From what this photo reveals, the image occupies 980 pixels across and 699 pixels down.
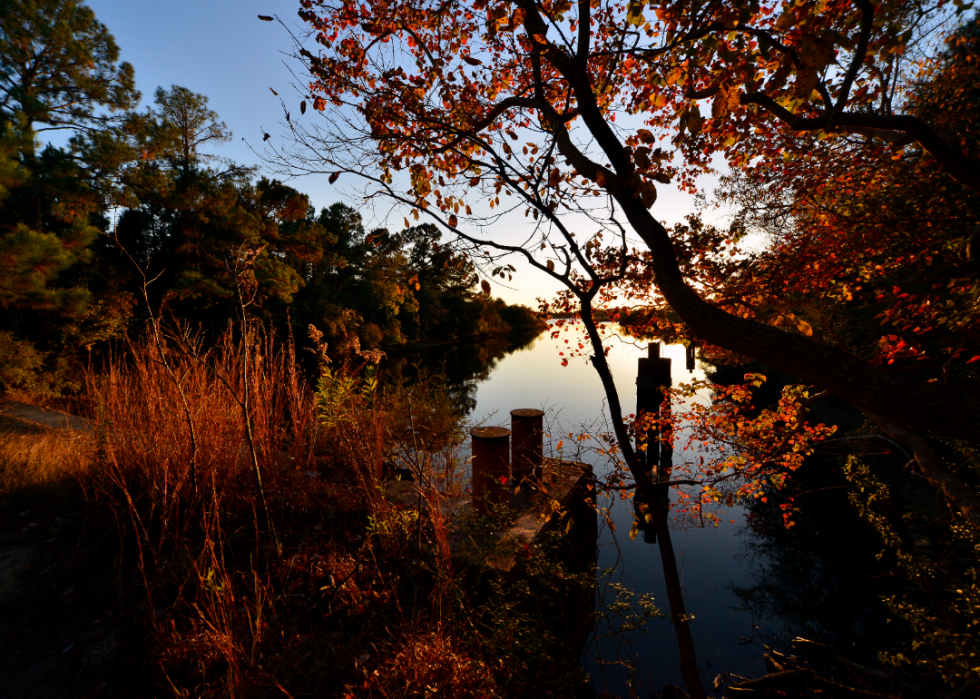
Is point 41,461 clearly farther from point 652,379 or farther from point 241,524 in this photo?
point 652,379

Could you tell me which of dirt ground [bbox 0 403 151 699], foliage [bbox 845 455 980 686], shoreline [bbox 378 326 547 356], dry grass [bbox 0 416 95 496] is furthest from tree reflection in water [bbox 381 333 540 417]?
foliage [bbox 845 455 980 686]

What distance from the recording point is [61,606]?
2.47 meters

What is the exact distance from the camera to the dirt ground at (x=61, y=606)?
78.9 inches

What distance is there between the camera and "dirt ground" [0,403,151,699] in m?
2.00

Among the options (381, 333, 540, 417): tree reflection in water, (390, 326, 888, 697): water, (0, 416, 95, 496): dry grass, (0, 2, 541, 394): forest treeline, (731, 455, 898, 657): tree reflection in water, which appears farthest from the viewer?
(381, 333, 540, 417): tree reflection in water

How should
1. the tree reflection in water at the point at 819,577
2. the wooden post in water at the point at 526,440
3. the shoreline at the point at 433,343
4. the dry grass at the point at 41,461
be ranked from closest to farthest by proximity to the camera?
1. the dry grass at the point at 41,461
2. the wooden post in water at the point at 526,440
3. the tree reflection in water at the point at 819,577
4. the shoreline at the point at 433,343

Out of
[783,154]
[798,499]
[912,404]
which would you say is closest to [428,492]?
[912,404]

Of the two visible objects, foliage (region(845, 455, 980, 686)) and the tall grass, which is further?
foliage (region(845, 455, 980, 686))

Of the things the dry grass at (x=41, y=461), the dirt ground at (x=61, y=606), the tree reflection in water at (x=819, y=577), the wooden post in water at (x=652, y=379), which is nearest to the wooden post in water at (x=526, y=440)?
the tree reflection in water at (x=819, y=577)

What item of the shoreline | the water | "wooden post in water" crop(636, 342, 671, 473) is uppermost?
the shoreline

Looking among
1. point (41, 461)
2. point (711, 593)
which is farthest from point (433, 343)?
point (41, 461)

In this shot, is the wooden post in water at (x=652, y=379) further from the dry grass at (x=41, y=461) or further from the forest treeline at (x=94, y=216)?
the dry grass at (x=41, y=461)

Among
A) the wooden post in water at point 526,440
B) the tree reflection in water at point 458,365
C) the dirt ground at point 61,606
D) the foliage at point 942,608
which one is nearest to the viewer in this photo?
the dirt ground at point 61,606

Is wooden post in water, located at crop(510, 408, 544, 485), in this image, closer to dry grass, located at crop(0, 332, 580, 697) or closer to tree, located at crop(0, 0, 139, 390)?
dry grass, located at crop(0, 332, 580, 697)
